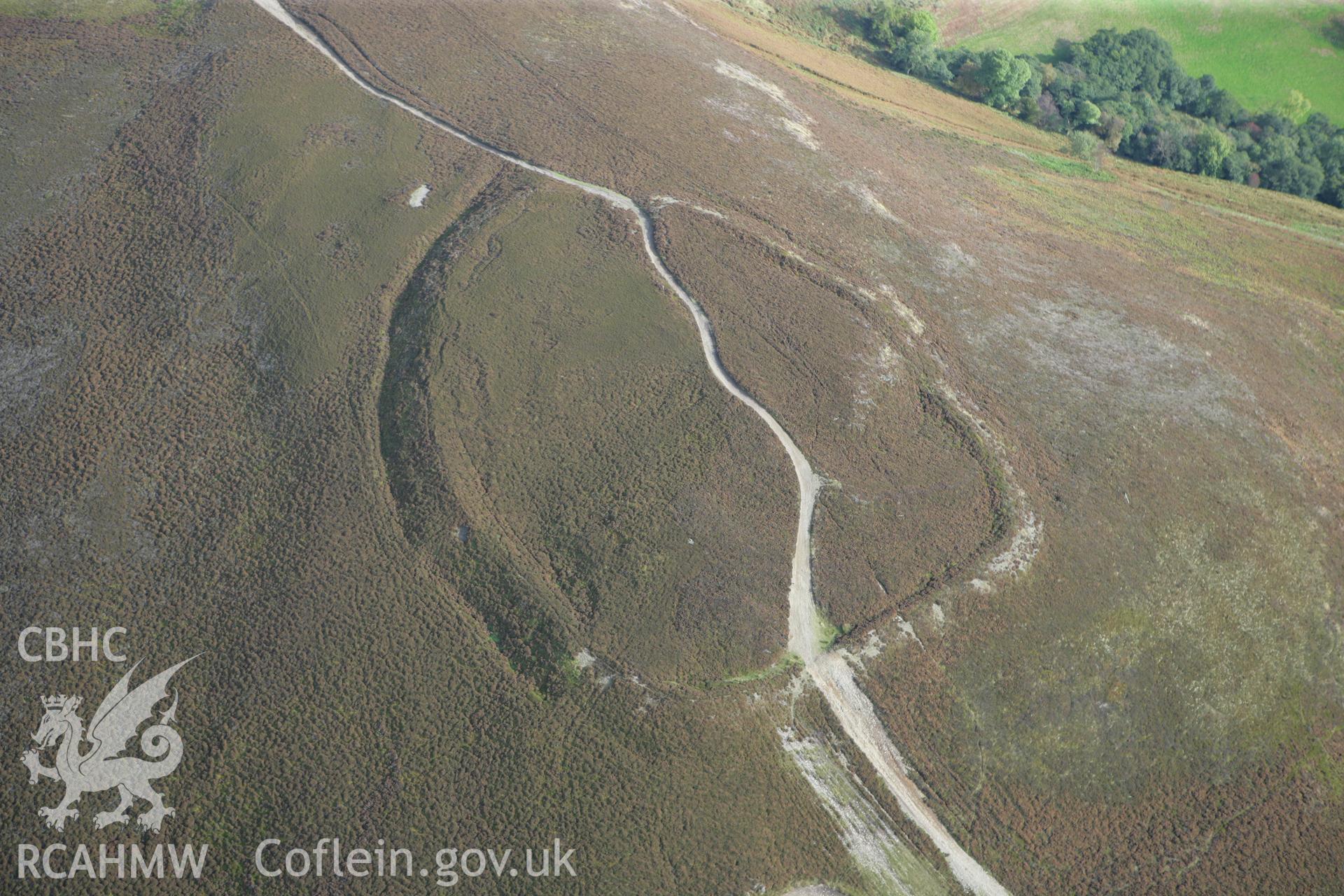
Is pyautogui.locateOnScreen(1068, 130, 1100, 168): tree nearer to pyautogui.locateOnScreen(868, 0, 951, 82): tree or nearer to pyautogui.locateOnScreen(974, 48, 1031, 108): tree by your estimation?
pyautogui.locateOnScreen(974, 48, 1031, 108): tree

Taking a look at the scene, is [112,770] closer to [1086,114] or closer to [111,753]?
[111,753]

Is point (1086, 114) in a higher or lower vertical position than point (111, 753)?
higher

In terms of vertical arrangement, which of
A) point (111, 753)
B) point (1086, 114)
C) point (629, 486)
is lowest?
point (111, 753)

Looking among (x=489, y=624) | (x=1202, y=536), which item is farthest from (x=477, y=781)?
(x=1202, y=536)

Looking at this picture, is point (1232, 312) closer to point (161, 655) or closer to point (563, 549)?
point (563, 549)

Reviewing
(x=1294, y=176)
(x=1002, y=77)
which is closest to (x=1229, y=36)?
(x=1294, y=176)

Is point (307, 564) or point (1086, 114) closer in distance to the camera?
point (307, 564)

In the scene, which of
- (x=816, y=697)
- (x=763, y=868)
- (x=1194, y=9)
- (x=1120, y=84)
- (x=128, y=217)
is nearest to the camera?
(x=763, y=868)
